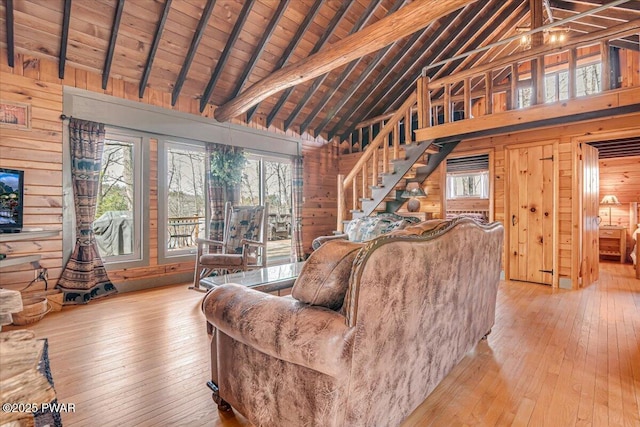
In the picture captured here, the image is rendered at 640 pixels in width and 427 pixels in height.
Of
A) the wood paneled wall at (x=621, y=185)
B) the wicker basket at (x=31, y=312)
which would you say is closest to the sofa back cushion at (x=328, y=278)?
the wicker basket at (x=31, y=312)

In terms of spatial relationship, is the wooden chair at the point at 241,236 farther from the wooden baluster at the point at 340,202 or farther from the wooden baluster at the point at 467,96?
the wooden baluster at the point at 467,96

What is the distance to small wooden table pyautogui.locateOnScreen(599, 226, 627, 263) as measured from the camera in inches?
235

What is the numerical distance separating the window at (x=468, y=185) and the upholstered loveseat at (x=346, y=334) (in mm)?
6523

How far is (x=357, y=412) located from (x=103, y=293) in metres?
3.79

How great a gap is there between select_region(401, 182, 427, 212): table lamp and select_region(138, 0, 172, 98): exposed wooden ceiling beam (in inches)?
154

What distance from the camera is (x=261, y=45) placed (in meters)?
4.14

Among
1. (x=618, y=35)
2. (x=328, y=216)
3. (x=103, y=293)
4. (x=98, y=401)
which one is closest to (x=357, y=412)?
(x=98, y=401)

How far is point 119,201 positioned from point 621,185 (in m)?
8.89

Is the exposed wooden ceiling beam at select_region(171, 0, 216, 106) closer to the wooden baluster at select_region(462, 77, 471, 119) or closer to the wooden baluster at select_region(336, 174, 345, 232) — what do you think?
the wooden baluster at select_region(336, 174, 345, 232)

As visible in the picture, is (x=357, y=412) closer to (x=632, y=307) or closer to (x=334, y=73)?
(x=632, y=307)

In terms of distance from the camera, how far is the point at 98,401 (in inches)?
68.4

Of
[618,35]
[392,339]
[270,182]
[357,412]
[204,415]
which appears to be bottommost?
[204,415]

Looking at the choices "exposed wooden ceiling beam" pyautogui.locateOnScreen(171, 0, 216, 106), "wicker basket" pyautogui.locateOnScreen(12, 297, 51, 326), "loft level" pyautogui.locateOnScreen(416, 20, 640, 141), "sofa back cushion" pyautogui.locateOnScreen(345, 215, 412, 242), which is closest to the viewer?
"wicker basket" pyautogui.locateOnScreen(12, 297, 51, 326)

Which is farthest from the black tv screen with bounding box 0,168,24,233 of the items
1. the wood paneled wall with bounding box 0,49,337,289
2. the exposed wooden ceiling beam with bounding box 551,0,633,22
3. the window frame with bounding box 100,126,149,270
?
the exposed wooden ceiling beam with bounding box 551,0,633,22
